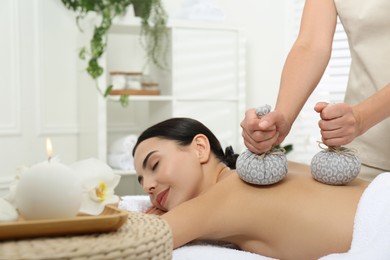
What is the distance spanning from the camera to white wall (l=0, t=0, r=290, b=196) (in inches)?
135

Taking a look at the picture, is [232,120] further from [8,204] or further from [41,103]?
[8,204]

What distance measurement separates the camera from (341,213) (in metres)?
1.26

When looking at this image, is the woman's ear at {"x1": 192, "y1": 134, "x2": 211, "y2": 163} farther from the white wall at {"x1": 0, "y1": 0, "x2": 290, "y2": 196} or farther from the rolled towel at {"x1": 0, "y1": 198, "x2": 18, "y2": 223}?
the white wall at {"x1": 0, "y1": 0, "x2": 290, "y2": 196}

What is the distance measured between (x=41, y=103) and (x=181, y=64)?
931 millimetres

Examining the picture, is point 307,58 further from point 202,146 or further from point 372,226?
point 372,226

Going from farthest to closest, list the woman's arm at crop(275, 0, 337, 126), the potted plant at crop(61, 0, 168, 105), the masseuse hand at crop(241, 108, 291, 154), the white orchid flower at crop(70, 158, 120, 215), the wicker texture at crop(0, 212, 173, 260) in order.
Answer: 1. the potted plant at crop(61, 0, 168, 105)
2. the woman's arm at crop(275, 0, 337, 126)
3. the masseuse hand at crop(241, 108, 291, 154)
4. the white orchid flower at crop(70, 158, 120, 215)
5. the wicker texture at crop(0, 212, 173, 260)

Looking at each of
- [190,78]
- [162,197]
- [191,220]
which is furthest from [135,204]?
[190,78]

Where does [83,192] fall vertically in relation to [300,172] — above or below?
above

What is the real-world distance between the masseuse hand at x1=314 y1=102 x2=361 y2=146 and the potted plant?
2.19 metres

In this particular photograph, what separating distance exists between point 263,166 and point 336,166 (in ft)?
0.56

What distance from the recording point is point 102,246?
0.68 metres

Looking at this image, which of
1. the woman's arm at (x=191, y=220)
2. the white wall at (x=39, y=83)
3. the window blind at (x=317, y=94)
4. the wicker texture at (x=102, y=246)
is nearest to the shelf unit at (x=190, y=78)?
the white wall at (x=39, y=83)

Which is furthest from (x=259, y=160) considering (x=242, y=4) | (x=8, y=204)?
(x=242, y=4)

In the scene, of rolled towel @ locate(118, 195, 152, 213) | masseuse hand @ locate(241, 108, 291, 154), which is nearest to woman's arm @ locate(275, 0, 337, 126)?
masseuse hand @ locate(241, 108, 291, 154)
